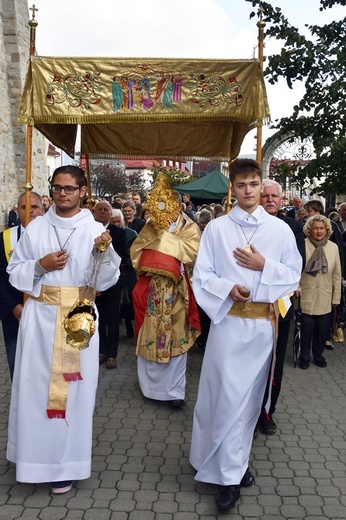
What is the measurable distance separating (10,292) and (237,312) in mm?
1718

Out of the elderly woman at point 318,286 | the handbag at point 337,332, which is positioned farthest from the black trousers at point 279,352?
the handbag at point 337,332

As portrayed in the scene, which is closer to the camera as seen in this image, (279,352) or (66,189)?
(66,189)

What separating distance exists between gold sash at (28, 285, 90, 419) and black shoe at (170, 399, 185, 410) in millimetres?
1782

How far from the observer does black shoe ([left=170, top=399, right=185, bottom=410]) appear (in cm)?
504

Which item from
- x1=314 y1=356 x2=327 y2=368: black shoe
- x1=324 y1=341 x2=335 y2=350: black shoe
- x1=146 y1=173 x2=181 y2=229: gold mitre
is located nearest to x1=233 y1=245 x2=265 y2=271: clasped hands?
x1=146 y1=173 x2=181 y2=229: gold mitre

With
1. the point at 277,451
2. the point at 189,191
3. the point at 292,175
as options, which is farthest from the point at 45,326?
the point at 189,191

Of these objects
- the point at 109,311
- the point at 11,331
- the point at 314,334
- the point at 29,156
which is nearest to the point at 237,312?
the point at 11,331

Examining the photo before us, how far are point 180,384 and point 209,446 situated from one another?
1.68 meters

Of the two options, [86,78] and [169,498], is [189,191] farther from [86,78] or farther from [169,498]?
[169,498]

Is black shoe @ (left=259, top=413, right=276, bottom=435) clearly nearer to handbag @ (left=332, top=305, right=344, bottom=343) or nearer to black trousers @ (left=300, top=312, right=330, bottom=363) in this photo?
black trousers @ (left=300, top=312, right=330, bottom=363)

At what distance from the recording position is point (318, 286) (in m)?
6.47

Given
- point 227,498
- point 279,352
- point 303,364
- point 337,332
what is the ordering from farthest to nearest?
1. point 337,332
2. point 303,364
3. point 279,352
4. point 227,498

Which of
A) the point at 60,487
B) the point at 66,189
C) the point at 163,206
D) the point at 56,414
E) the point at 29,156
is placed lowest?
the point at 60,487

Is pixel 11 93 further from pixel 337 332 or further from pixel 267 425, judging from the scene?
pixel 267 425
